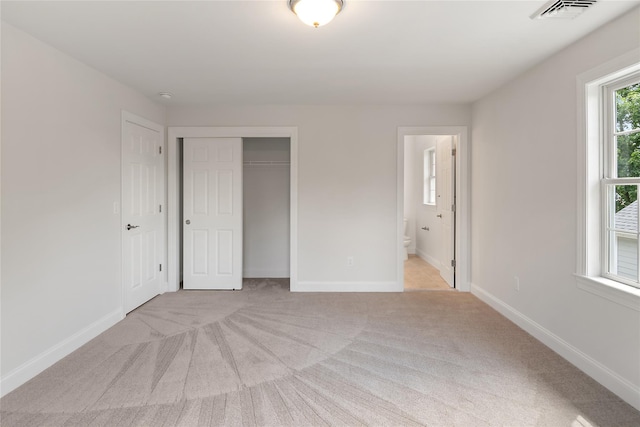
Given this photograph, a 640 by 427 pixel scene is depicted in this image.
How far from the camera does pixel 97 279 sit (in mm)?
2943

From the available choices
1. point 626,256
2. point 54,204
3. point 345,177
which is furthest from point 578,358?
point 54,204

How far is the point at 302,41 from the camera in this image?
2391mm

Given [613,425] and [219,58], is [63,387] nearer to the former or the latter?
[219,58]

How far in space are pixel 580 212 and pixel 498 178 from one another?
3.82 ft

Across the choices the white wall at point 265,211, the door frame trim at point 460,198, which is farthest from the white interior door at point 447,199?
the white wall at point 265,211

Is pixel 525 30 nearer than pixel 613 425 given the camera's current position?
No

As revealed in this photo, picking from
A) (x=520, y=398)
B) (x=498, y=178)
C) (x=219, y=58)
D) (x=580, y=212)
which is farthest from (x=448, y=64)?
(x=520, y=398)

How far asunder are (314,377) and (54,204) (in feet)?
7.68

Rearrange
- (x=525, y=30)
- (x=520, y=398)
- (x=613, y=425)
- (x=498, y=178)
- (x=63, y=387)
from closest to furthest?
(x=613, y=425)
(x=520, y=398)
(x=63, y=387)
(x=525, y=30)
(x=498, y=178)

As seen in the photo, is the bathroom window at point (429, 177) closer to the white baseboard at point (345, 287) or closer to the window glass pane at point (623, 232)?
the white baseboard at point (345, 287)

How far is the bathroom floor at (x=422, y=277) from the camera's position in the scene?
171 inches

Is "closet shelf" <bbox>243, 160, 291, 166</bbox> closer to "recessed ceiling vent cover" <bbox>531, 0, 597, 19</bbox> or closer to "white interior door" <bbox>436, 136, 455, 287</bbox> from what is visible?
"white interior door" <bbox>436, 136, 455, 287</bbox>

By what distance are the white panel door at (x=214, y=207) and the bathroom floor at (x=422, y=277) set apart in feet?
7.89

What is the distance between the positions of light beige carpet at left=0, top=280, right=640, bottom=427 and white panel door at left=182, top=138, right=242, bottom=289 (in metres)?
0.93
